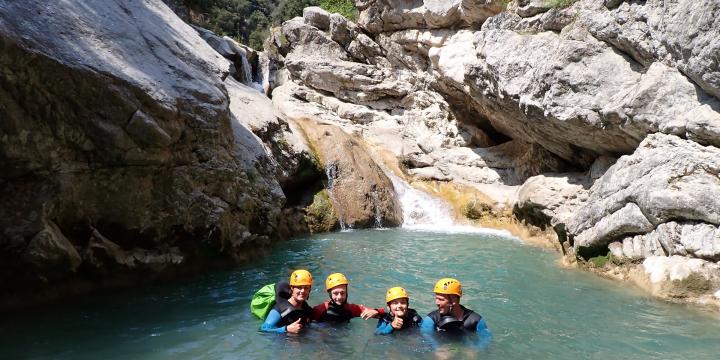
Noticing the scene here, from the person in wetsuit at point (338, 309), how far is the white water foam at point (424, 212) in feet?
38.7

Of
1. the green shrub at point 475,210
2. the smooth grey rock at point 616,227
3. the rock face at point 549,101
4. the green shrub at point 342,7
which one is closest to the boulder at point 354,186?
the green shrub at point 475,210

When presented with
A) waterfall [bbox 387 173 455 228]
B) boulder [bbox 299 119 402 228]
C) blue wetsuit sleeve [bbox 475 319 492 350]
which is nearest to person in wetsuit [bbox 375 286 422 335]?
blue wetsuit sleeve [bbox 475 319 492 350]

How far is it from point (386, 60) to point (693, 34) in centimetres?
1751

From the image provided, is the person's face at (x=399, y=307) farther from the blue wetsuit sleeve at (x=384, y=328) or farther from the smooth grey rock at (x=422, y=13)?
the smooth grey rock at (x=422, y=13)

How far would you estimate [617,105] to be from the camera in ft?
44.1

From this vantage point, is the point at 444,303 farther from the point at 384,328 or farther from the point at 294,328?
the point at 294,328

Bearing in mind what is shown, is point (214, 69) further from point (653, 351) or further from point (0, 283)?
point (653, 351)

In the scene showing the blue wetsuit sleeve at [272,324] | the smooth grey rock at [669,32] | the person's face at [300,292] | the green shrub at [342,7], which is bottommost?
the blue wetsuit sleeve at [272,324]

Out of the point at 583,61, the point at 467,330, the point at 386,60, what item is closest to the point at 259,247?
the point at 467,330

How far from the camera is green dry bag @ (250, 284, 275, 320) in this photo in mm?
7234

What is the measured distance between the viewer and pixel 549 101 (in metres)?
15.1

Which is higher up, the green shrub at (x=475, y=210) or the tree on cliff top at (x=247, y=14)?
the tree on cliff top at (x=247, y=14)

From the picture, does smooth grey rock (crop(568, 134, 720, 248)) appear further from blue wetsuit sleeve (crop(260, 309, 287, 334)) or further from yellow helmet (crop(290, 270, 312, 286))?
blue wetsuit sleeve (crop(260, 309, 287, 334))

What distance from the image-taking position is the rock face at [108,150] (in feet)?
24.0
